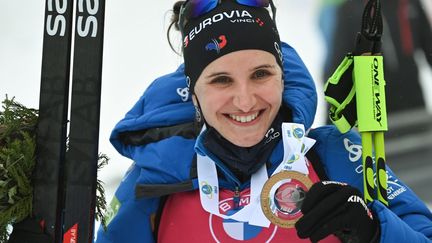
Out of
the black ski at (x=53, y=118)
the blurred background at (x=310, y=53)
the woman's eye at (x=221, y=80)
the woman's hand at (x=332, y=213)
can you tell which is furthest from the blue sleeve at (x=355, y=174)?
the blurred background at (x=310, y=53)

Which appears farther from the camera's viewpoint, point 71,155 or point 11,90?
point 11,90

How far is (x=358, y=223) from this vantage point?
242 centimetres

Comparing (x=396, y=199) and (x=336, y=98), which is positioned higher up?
(x=336, y=98)

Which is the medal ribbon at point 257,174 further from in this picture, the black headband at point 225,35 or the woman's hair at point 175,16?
the woman's hair at point 175,16

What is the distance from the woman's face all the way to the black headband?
0.03 meters

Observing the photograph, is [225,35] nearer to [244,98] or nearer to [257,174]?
[244,98]

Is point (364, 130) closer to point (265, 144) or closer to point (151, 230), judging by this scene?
point (265, 144)

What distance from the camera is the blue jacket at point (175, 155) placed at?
2.72 m

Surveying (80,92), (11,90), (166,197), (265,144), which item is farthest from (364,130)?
(11,90)

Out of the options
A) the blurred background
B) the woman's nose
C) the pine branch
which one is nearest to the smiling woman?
the woman's nose

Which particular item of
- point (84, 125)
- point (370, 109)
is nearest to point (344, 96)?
point (370, 109)

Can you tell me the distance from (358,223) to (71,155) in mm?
978

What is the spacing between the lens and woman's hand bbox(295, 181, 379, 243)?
238cm

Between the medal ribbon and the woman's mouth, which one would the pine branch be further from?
the woman's mouth
